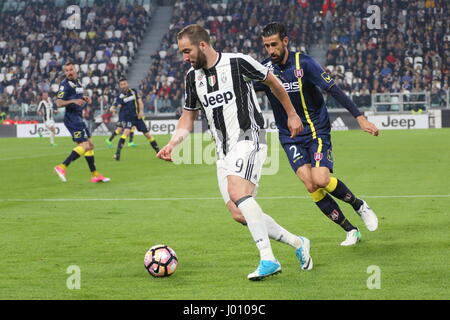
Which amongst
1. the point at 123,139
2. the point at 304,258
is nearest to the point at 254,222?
the point at 304,258

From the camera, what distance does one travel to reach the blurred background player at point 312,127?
8039 millimetres

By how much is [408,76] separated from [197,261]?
110 feet

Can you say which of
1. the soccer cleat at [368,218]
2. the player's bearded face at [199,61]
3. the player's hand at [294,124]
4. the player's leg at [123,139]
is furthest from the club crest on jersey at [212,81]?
the player's leg at [123,139]

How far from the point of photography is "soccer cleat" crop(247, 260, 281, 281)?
6.27m

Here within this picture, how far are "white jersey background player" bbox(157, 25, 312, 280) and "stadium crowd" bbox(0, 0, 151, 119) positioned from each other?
34.8 meters

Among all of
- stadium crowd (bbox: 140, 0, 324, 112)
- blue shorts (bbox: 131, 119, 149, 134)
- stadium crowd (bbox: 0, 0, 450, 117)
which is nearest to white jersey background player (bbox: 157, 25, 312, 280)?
blue shorts (bbox: 131, 119, 149, 134)

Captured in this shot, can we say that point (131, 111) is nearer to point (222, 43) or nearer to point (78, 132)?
point (78, 132)

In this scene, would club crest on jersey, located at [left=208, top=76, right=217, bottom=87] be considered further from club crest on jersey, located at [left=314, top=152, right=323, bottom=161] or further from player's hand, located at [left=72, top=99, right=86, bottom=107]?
player's hand, located at [left=72, top=99, right=86, bottom=107]

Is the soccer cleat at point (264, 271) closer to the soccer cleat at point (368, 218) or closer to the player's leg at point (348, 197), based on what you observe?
the player's leg at point (348, 197)

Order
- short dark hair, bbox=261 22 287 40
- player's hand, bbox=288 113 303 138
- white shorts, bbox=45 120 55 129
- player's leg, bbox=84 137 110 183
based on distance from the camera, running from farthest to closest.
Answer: white shorts, bbox=45 120 55 129, player's leg, bbox=84 137 110 183, short dark hair, bbox=261 22 287 40, player's hand, bbox=288 113 303 138

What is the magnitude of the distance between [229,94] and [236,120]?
0.23 metres

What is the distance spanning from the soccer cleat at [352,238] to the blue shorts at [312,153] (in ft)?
2.20

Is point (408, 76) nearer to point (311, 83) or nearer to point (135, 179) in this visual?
point (135, 179)

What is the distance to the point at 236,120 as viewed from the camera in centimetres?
670
